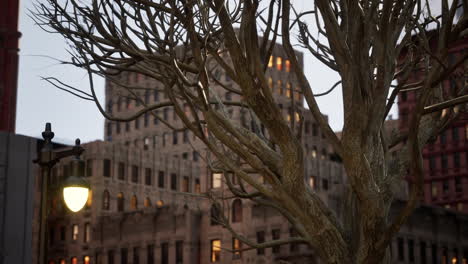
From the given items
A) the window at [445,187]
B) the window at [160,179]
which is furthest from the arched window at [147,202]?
the window at [445,187]

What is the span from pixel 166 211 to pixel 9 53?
19078mm

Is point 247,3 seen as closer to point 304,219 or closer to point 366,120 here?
point 366,120

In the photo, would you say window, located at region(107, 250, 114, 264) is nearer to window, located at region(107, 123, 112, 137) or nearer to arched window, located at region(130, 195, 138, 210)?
arched window, located at region(130, 195, 138, 210)

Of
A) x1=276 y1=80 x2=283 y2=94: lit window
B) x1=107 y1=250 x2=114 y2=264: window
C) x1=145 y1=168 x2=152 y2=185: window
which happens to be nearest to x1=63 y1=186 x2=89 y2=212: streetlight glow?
x1=107 y1=250 x2=114 y2=264: window

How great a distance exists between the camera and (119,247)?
75000 millimetres

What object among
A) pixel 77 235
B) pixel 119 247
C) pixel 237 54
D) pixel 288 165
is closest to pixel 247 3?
pixel 237 54

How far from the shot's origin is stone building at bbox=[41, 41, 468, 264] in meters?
65.8

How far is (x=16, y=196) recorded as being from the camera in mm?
35219

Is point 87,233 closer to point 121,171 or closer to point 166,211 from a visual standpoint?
point 121,171

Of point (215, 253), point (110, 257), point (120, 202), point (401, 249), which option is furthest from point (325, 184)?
point (110, 257)

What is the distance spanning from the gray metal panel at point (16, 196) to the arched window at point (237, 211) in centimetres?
3287

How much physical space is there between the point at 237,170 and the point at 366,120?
2194 millimetres

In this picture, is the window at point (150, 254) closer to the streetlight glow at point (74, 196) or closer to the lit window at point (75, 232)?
the lit window at point (75, 232)

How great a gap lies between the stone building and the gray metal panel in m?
19.2
